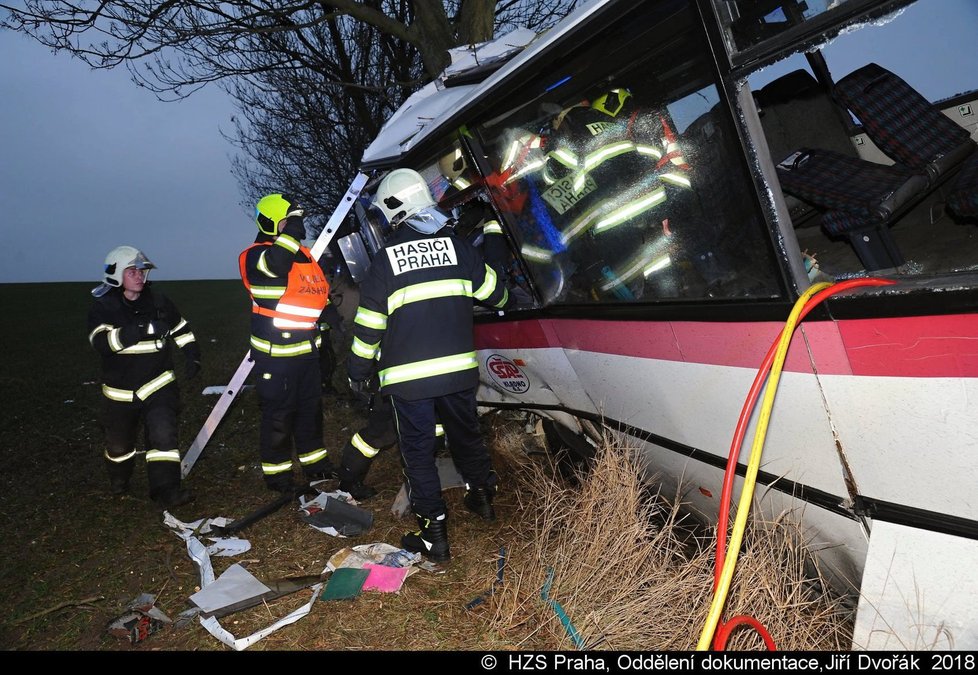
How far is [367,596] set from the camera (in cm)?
354

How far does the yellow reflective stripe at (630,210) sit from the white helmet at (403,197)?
1076mm

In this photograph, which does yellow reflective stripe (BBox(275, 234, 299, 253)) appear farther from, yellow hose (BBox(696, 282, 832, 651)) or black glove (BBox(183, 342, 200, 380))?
yellow hose (BBox(696, 282, 832, 651))

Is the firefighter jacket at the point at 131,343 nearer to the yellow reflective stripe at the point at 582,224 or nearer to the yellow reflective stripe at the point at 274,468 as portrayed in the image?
the yellow reflective stripe at the point at 274,468

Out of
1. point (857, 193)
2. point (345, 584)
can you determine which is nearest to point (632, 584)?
point (345, 584)

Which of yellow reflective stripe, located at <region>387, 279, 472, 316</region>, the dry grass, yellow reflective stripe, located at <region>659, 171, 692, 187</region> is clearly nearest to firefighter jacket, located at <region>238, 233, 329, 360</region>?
yellow reflective stripe, located at <region>387, 279, 472, 316</region>

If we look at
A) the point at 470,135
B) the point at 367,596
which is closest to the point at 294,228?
the point at 470,135

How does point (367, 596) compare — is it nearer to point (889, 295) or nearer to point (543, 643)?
point (543, 643)

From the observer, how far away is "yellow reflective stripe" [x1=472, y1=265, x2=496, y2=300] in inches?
152

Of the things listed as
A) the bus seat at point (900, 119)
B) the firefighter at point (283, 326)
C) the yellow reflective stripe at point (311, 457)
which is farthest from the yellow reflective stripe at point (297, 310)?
the bus seat at point (900, 119)

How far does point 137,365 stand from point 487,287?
282 cm

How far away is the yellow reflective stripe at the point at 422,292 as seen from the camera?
370 centimetres

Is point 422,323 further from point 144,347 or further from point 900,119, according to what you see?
point 900,119

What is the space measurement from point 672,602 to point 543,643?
55 centimetres

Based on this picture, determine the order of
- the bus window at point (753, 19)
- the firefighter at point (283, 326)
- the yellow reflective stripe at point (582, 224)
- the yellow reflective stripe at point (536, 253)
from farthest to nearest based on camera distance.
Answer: the firefighter at point (283, 326) → the yellow reflective stripe at point (536, 253) → the yellow reflective stripe at point (582, 224) → the bus window at point (753, 19)
